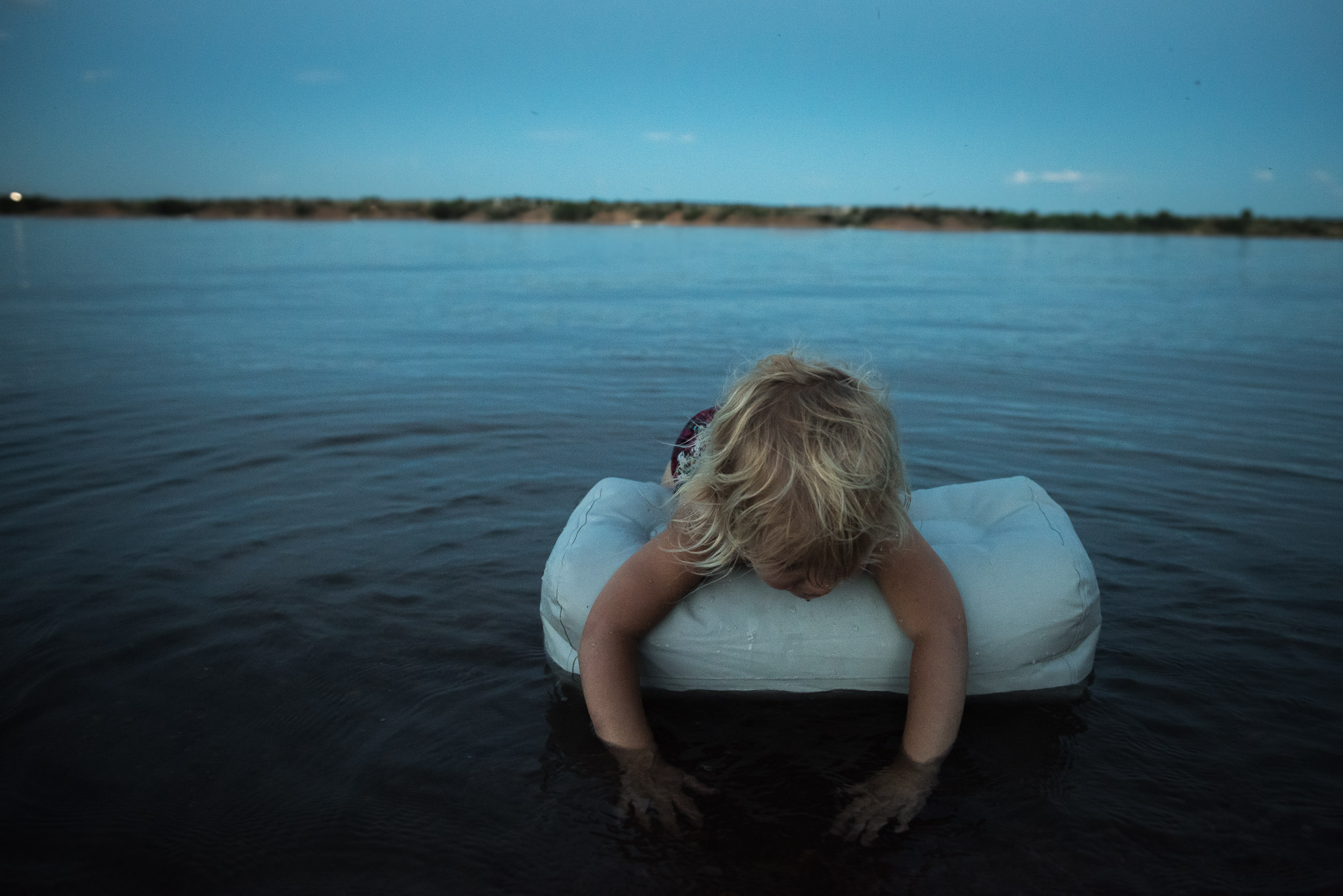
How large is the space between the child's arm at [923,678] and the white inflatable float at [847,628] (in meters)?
0.25

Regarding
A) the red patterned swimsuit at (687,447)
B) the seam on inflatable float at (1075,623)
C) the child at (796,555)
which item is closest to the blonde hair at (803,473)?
the child at (796,555)

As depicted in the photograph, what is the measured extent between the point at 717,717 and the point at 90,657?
6.68 ft

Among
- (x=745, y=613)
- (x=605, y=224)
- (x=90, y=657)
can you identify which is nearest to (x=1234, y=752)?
(x=745, y=613)

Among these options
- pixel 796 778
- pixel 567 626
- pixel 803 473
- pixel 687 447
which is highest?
pixel 803 473

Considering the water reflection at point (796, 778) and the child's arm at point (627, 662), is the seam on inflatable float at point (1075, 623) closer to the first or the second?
the water reflection at point (796, 778)

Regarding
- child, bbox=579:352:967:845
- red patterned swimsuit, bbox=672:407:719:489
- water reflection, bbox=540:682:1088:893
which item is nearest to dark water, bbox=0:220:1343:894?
water reflection, bbox=540:682:1088:893

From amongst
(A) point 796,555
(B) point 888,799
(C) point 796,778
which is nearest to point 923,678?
(B) point 888,799

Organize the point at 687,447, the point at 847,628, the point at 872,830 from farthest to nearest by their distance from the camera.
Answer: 1. the point at 687,447
2. the point at 847,628
3. the point at 872,830

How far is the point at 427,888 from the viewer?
2098mm

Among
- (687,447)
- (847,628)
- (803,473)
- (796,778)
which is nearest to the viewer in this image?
(803,473)

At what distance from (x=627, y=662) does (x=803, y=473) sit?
823 mm

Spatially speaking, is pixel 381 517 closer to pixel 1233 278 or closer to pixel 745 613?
pixel 745 613

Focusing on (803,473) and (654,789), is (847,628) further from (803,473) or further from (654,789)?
(803,473)

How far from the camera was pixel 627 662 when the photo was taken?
2.54 metres
